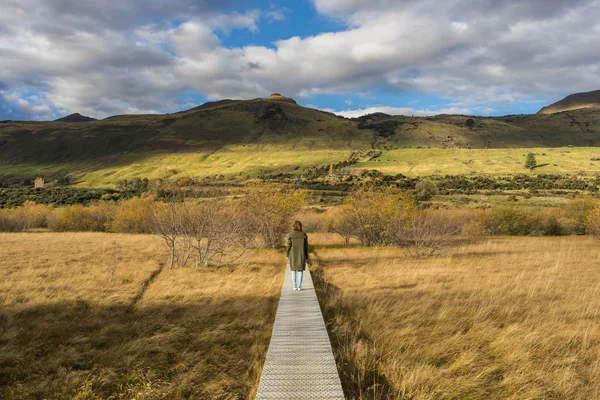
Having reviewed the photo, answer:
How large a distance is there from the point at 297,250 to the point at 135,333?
5.31 meters

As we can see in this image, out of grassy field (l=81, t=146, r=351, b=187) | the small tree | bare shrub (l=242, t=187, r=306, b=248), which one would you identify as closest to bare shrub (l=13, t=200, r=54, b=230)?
bare shrub (l=242, t=187, r=306, b=248)

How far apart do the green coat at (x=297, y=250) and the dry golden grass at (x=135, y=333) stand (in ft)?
4.73

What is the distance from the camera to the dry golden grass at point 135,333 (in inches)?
240

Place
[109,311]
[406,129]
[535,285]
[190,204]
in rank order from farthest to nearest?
[406,129] → [190,204] → [535,285] → [109,311]

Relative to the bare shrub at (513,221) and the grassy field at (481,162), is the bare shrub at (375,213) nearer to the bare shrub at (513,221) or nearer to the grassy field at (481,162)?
the bare shrub at (513,221)

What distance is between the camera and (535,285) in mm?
13422

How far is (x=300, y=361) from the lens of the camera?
6211 millimetres

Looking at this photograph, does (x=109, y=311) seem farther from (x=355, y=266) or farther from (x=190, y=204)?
(x=355, y=266)

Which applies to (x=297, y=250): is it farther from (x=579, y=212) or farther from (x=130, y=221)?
(x=130, y=221)

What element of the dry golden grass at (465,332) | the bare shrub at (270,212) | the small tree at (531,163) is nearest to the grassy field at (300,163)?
the small tree at (531,163)

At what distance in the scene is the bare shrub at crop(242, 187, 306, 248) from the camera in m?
26.5

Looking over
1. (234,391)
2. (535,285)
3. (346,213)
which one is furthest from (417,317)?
(346,213)

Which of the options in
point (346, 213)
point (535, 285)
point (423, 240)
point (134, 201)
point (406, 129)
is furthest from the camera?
point (406, 129)

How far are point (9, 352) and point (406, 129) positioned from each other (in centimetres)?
20681
